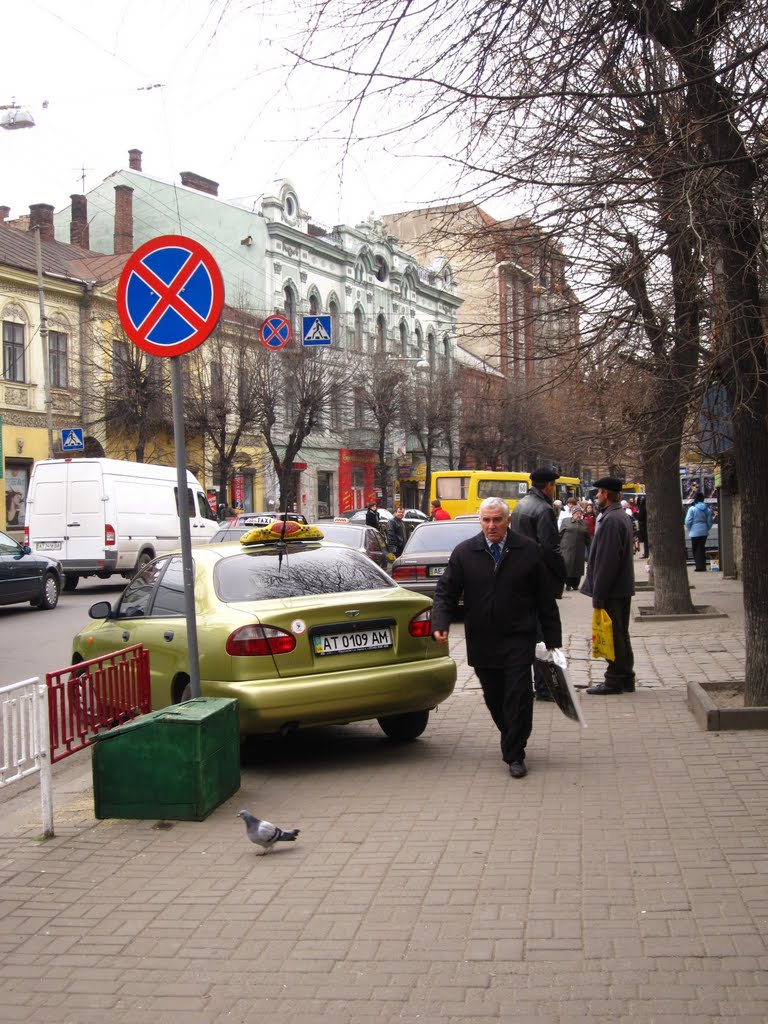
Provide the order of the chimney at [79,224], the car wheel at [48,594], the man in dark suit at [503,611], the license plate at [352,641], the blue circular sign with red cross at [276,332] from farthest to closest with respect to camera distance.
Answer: the chimney at [79,224], the blue circular sign with red cross at [276,332], the car wheel at [48,594], the license plate at [352,641], the man in dark suit at [503,611]

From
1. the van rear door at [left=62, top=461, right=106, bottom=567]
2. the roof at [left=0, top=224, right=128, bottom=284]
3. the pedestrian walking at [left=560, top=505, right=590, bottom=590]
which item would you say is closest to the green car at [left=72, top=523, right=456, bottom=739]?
the pedestrian walking at [left=560, top=505, right=590, bottom=590]

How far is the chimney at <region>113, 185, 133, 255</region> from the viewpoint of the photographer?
50.4 metres

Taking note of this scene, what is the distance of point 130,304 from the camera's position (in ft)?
24.8

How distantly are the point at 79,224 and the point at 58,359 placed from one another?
529 inches

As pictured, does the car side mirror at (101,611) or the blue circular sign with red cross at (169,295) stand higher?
the blue circular sign with red cross at (169,295)

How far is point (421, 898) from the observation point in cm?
517

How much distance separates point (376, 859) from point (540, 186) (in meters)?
5.08

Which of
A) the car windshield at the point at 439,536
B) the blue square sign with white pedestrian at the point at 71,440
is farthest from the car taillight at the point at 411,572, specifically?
the blue square sign with white pedestrian at the point at 71,440

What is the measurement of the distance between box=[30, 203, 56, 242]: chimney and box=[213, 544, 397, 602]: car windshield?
4125 cm

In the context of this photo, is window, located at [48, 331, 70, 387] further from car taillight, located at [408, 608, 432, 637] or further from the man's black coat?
the man's black coat

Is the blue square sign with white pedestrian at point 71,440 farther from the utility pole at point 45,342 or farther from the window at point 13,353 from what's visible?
the window at point 13,353

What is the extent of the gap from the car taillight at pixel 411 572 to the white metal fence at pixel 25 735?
1248 cm

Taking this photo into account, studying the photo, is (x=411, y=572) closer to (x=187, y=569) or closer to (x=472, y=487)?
(x=187, y=569)

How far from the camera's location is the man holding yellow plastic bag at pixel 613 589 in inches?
414
